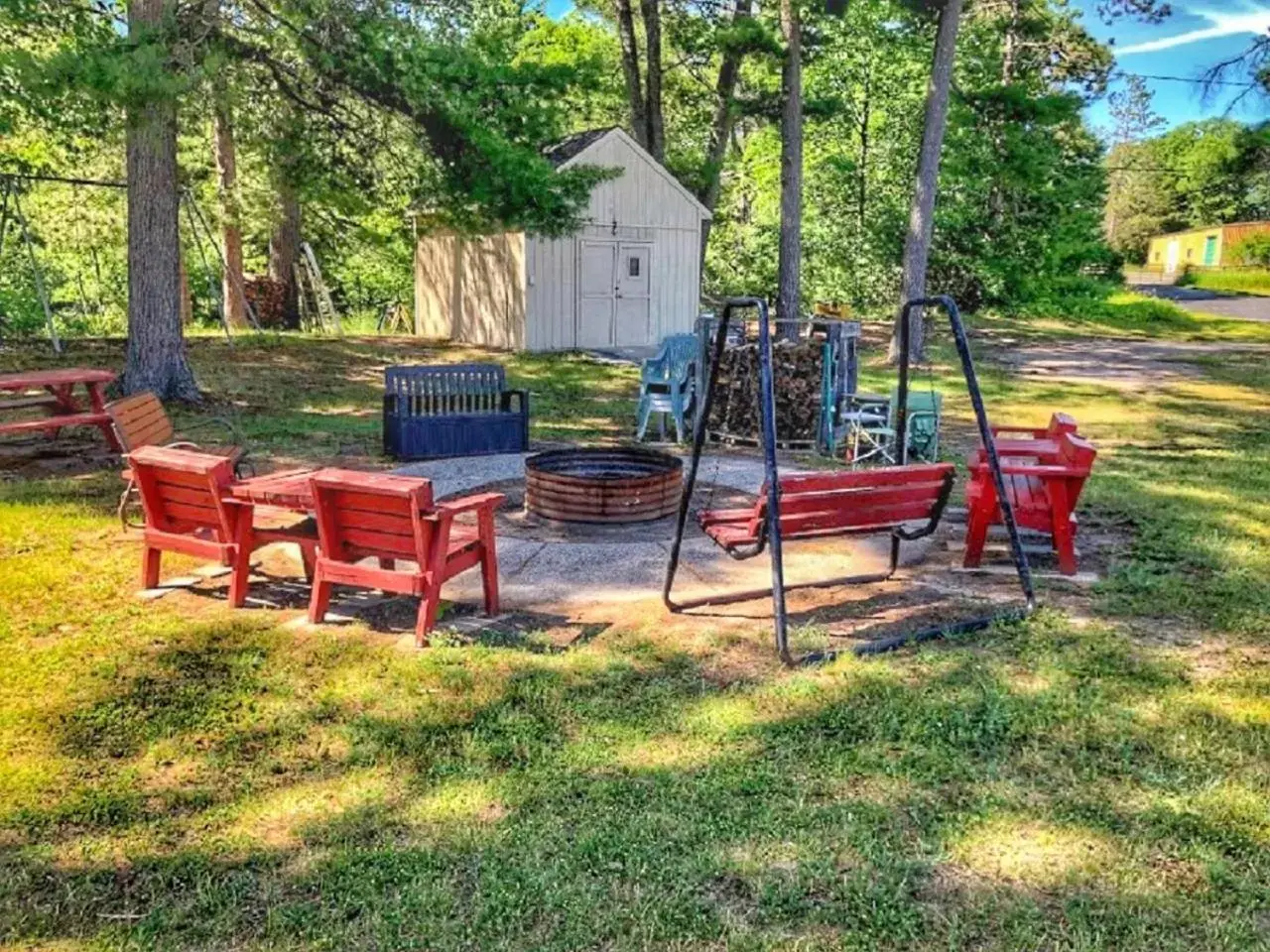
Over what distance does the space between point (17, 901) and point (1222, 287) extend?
171 feet

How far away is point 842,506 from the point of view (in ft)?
15.9

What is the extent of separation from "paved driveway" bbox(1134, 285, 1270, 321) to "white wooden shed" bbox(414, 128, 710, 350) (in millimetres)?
19207

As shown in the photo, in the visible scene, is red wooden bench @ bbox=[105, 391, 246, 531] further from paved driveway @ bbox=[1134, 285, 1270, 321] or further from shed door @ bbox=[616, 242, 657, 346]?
paved driveway @ bbox=[1134, 285, 1270, 321]

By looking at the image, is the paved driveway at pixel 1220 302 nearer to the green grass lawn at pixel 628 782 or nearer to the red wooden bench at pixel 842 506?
the red wooden bench at pixel 842 506

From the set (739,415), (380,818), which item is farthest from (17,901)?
(739,415)

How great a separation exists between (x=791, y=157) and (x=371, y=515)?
1494 cm

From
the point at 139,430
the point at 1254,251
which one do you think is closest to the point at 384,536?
the point at 139,430

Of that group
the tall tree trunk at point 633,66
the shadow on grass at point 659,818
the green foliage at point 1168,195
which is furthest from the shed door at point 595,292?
the green foliage at point 1168,195

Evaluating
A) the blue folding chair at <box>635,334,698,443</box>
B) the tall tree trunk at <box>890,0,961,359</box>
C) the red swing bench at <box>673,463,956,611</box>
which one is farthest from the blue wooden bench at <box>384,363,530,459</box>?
the tall tree trunk at <box>890,0,961,359</box>

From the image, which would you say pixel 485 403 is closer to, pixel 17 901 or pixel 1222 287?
pixel 17 901

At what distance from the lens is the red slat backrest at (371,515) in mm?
4445

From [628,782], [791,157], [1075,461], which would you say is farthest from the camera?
[791,157]

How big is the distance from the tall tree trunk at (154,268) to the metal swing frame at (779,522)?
7791 mm

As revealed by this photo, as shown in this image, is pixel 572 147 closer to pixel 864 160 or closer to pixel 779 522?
pixel 864 160
